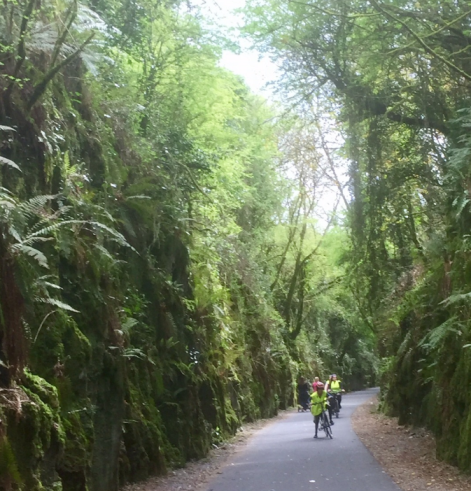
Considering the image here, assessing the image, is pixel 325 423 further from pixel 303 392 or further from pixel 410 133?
pixel 303 392

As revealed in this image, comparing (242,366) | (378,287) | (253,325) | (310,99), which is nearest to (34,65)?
(310,99)

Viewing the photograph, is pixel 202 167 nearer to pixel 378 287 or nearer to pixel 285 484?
pixel 378 287

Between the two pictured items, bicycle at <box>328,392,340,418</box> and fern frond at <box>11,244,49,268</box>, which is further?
bicycle at <box>328,392,340,418</box>

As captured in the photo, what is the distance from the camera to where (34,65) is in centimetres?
1035

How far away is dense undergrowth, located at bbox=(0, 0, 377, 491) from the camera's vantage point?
726 cm

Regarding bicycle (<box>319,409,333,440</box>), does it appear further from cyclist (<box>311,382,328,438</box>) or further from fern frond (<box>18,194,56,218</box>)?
fern frond (<box>18,194,56,218</box>)

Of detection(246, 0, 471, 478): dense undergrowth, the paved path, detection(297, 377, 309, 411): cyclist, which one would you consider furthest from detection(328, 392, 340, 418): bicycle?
detection(297, 377, 309, 411): cyclist

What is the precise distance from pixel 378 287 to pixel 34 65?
14.9 m

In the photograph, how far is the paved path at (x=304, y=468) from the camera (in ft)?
34.0

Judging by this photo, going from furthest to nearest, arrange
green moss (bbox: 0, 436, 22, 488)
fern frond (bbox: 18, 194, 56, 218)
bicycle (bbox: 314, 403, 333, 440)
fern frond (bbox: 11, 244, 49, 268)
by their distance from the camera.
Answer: bicycle (bbox: 314, 403, 333, 440) → fern frond (bbox: 18, 194, 56, 218) → fern frond (bbox: 11, 244, 49, 268) → green moss (bbox: 0, 436, 22, 488)

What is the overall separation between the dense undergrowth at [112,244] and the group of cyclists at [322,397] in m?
2.79

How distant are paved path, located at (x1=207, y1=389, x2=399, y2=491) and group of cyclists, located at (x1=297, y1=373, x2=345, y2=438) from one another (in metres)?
0.83

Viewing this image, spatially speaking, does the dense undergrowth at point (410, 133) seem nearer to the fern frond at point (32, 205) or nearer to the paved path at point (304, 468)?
the paved path at point (304, 468)

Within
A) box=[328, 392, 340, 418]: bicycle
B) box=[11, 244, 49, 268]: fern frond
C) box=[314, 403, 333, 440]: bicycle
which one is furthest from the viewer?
box=[328, 392, 340, 418]: bicycle
